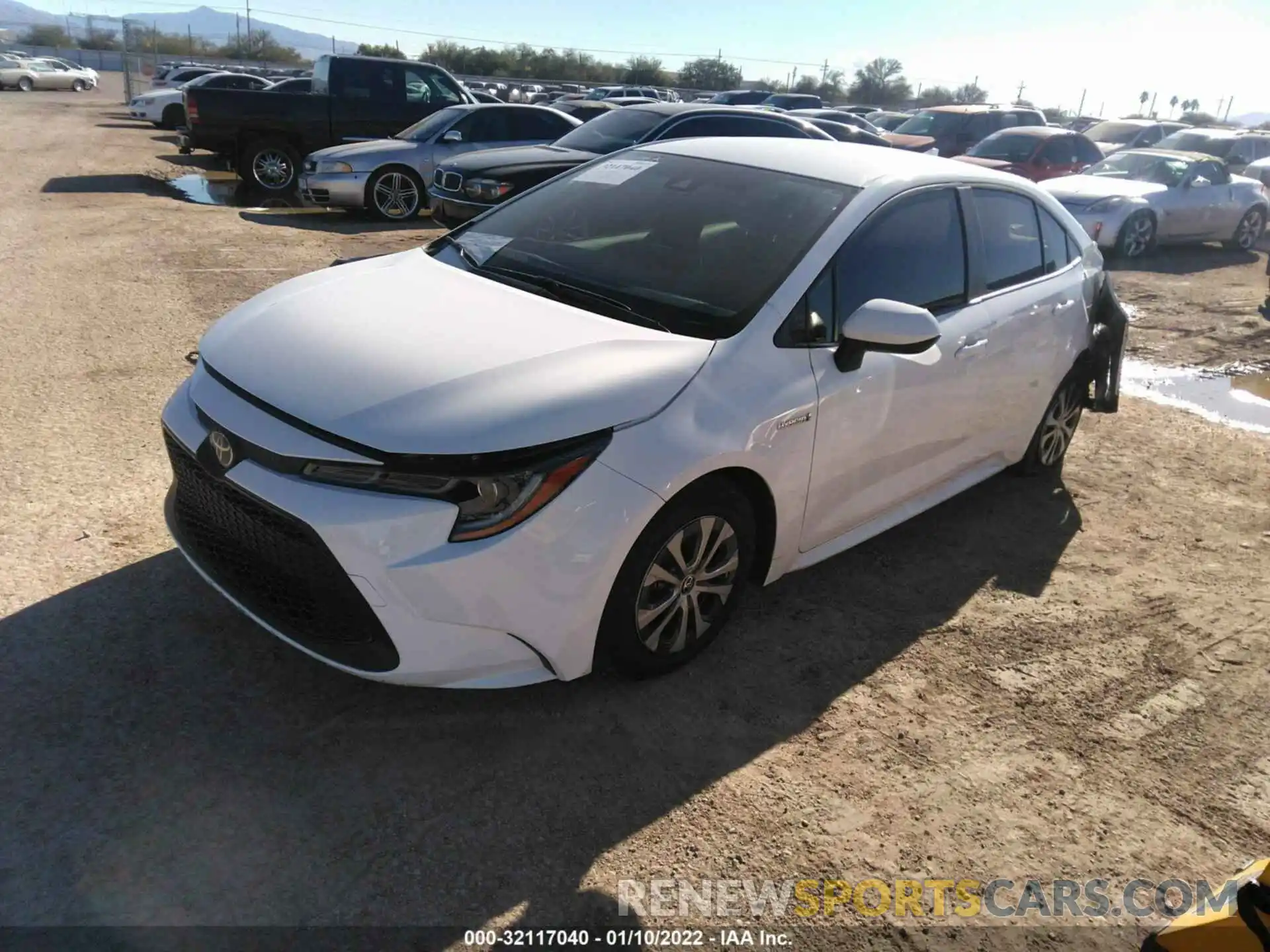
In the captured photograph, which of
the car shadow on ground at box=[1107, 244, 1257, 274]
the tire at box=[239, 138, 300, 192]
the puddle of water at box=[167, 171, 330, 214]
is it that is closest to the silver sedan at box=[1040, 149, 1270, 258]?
the car shadow on ground at box=[1107, 244, 1257, 274]

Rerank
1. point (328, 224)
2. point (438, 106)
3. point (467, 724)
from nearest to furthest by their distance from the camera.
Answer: point (467, 724), point (328, 224), point (438, 106)

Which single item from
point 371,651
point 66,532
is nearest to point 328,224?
point 66,532

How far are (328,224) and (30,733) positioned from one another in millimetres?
10245

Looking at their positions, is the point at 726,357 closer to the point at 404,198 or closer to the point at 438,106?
the point at 404,198

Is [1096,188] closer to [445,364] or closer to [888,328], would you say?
[888,328]

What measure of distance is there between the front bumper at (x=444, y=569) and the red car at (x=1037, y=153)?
13.2m

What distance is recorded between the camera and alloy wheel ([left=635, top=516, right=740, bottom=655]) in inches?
121

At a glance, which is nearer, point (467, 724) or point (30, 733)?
point (30, 733)

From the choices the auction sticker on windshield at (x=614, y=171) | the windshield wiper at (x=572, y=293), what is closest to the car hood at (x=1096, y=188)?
the auction sticker on windshield at (x=614, y=171)

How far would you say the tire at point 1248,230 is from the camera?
1377cm

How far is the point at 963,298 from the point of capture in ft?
13.6

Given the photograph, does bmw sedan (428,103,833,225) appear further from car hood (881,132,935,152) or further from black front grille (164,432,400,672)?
black front grille (164,432,400,672)

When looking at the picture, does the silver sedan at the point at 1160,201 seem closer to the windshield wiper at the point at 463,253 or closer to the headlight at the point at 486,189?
the headlight at the point at 486,189

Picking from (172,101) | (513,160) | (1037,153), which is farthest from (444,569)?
(172,101)
